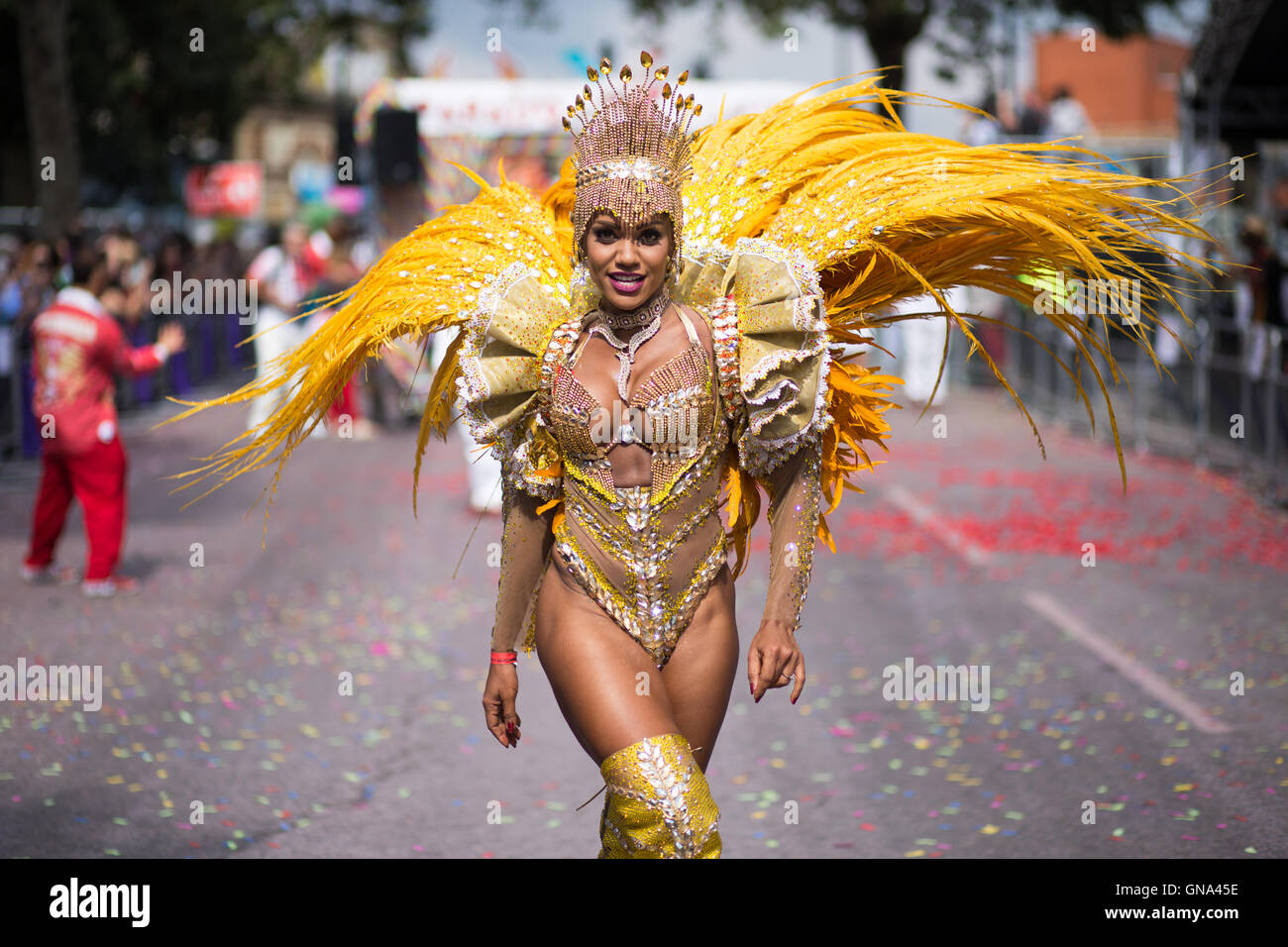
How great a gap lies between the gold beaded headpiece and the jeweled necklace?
13 cm

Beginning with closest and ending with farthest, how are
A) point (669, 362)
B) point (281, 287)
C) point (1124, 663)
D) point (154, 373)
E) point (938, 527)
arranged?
1. point (669, 362)
2. point (1124, 663)
3. point (938, 527)
4. point (281, 287)
5. point (154, 373)

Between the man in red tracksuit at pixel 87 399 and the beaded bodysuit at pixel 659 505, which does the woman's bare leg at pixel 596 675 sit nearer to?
the beaded bodysuit at pixel 659 505

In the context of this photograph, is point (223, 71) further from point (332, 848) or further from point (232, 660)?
point (332, 848)

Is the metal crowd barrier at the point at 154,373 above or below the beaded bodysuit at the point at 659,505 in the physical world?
below

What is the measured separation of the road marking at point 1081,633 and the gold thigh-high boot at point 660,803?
157 inches

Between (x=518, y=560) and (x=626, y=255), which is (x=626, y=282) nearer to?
(x=626, y=255)

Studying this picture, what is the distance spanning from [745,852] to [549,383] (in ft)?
6.97

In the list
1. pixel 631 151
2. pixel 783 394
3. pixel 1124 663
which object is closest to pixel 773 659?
pixel 783 394

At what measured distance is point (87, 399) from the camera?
986 cm

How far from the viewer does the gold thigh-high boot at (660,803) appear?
12.0ft

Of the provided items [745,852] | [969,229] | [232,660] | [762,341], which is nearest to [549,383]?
[762,341]

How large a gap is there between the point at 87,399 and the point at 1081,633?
5941 millimetres

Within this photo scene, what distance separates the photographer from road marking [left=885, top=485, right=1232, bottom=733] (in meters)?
7.30

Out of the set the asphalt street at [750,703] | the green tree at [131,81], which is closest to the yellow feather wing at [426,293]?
the asphalt street at [750,703]
